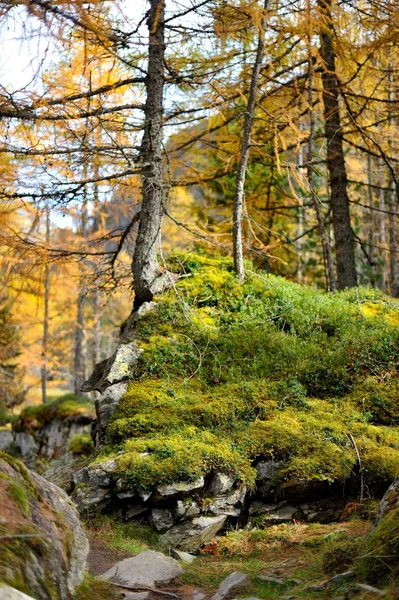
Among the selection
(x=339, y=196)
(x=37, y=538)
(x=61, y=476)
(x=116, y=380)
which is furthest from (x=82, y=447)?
(x=37, y=538)

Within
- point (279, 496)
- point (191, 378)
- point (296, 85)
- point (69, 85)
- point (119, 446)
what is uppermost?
point (296, 85)

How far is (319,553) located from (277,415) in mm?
2046

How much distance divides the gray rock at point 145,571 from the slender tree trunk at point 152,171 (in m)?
4.37

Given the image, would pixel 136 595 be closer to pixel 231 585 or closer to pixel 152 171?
pixel 231 585

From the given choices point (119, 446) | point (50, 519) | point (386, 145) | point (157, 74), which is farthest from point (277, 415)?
point (386, 145)

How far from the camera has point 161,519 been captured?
5.41 metres

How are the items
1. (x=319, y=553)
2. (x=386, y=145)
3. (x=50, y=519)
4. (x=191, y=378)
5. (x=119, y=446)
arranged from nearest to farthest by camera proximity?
(x=50, y=519), (x=319, y=553), (x=119, y=446), (x=191, y=378), (x=386, y=145)

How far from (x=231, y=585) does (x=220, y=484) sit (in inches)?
69.0

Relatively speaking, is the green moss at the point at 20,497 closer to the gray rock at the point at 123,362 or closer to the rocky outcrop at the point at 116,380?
the rocky outcrop at the point at 116,380

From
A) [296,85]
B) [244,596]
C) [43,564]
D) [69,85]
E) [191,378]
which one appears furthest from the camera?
[296,85]

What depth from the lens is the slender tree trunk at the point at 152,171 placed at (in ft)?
26.5

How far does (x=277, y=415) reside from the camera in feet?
21.1

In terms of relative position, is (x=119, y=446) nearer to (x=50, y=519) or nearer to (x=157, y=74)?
(x=50, y=519)

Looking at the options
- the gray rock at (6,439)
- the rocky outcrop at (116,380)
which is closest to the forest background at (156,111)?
the rocky outcrop at (116,380)
